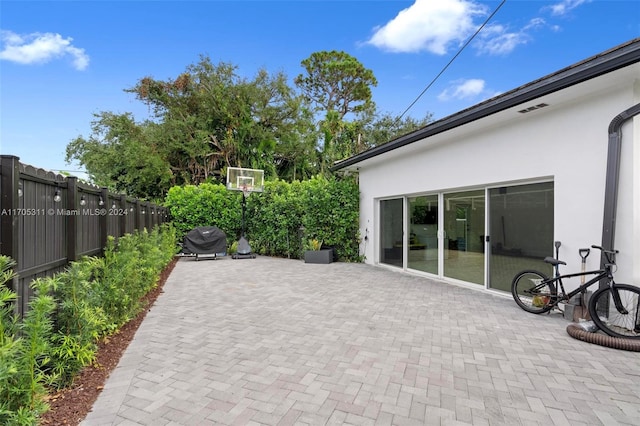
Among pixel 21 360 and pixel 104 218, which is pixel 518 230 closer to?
pixel 21 360

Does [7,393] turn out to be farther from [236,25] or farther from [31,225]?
[236,25]

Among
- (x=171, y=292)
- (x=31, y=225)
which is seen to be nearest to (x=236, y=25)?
(x=171, y=292)

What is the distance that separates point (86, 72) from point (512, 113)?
14619 millimetres

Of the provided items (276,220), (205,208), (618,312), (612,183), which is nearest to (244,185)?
(276,220)

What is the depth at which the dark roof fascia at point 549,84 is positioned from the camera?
11.8ft

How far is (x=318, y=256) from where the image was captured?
10047mm

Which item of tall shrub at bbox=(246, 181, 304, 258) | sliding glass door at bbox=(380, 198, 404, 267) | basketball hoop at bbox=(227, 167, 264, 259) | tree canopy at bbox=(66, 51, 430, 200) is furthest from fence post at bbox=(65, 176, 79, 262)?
tree canopy at bbox=(66, 51, 430, 200)

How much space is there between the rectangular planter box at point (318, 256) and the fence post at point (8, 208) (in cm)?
810

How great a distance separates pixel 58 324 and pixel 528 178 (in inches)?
251

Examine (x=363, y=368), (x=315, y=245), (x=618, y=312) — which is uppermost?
(x=315, y=245)

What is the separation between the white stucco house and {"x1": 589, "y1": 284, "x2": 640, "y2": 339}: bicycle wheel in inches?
14.5

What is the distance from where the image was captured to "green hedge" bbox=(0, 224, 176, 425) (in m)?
1.85

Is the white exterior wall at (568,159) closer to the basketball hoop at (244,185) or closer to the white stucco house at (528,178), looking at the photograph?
the white stucco house at (528,178)

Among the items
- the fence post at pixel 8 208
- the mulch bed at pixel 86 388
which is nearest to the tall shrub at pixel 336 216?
the mulch bed at pixel 86 388
